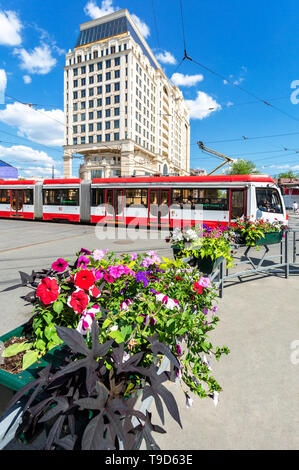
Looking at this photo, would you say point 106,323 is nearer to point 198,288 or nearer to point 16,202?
point 198,288

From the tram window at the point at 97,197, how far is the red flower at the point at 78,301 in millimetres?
14110

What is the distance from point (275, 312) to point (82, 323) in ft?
11.2

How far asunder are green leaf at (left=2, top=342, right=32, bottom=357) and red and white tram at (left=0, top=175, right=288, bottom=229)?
11351 millimetres

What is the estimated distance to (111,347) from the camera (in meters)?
1.31

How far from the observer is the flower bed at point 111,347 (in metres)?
0.99

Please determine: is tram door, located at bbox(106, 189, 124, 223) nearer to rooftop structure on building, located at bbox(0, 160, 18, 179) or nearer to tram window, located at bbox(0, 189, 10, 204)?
tram window, located at bbox(0, 189, 10, 204)

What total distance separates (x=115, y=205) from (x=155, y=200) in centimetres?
269

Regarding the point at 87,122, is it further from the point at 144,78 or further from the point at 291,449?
the point at 291,449

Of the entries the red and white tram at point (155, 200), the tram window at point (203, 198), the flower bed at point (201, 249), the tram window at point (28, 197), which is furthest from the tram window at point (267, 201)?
the tram window at point (28, 197)

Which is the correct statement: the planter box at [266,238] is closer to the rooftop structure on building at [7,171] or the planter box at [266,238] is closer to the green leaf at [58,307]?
the green leaf at [58,307]
